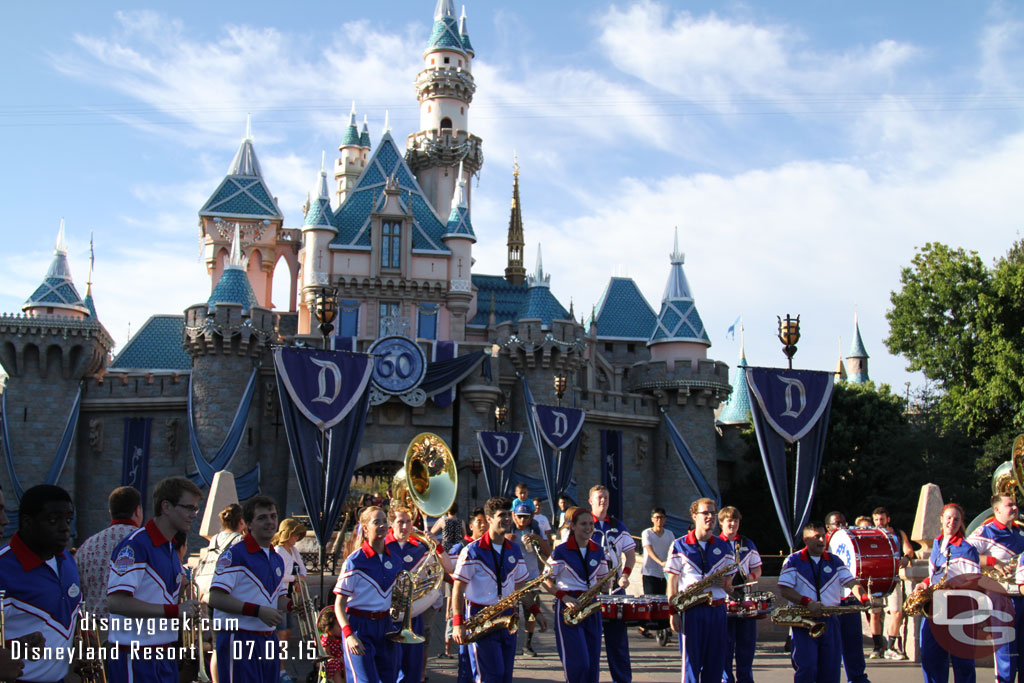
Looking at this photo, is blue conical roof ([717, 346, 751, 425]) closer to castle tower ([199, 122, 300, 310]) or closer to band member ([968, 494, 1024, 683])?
castle tower ([199, 122, 300, 310])

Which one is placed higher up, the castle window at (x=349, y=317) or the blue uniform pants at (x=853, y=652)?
the castle window at (x=349, y=317)

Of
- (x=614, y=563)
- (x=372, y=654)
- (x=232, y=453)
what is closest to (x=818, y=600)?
(x=614, y=563)

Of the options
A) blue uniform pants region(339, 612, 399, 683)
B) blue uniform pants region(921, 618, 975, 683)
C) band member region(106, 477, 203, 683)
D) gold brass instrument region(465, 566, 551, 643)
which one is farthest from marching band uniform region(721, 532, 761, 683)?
band member region(106, 477, 203, 683)

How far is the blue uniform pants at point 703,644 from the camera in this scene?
827 centimetres

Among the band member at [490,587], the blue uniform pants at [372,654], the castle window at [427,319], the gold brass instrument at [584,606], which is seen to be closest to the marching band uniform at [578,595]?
the gold brass instrument at [584,606]

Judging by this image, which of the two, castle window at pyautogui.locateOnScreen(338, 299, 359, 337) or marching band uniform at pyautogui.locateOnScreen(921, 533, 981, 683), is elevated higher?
castle window at pyautogui.locateOnScreen(338, 299, 359, 337)

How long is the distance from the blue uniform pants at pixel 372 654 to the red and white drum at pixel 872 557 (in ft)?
13.4

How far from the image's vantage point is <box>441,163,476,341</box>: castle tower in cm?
3638

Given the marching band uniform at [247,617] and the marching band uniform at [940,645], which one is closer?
the marching band uniform at [247,617]

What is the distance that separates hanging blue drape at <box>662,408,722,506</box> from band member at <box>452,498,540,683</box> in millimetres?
26748

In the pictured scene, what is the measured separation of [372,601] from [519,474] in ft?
79.2

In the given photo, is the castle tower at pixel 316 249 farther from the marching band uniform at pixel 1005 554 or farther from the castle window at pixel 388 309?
the marching band uniform at pixel 1005 554

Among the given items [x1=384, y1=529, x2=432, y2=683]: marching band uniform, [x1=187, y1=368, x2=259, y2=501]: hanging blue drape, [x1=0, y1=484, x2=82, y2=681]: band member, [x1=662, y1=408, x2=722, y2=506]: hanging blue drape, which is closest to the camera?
[x1=0, y1=484, x2=82, y2=681]: band member

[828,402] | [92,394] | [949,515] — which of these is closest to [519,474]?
[92,394]
